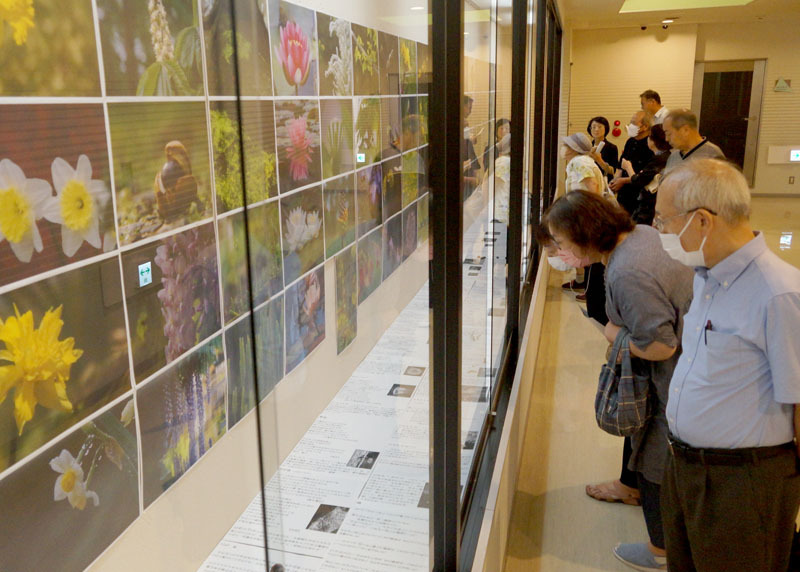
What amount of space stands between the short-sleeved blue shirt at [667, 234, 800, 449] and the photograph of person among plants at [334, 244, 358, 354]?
3.92ft

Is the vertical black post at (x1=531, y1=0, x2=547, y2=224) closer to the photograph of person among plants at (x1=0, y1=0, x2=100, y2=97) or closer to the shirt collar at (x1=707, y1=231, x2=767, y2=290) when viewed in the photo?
the shirt collar at (x1=707, y1=231, x2=767, y2=290)

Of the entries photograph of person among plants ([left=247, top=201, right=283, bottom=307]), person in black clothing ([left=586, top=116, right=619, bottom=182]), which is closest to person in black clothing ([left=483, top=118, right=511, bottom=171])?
photograph of person among plants ([left=247, top=201, right=283, bottom=307])

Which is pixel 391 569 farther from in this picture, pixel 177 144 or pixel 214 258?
pixel 177 144

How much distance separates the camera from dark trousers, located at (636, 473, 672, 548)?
2715 mm

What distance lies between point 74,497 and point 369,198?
0.73 metres

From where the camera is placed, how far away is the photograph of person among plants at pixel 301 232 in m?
0.92

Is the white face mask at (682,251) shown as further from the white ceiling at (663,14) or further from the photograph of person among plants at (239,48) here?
the white ceiling at (663,14)

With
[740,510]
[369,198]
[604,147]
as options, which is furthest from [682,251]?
[604,147]

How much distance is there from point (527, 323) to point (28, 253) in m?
4.02

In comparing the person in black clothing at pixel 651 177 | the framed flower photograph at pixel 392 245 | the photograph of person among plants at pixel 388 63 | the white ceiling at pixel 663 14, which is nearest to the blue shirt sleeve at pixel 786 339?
the framed flower photograph at pixel 392 245

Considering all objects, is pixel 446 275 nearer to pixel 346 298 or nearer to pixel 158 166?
pixel 346 298

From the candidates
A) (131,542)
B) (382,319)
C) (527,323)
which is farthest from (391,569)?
(527,323)

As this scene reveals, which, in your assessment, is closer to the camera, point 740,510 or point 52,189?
point 52,189

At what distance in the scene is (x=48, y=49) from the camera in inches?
21.3
